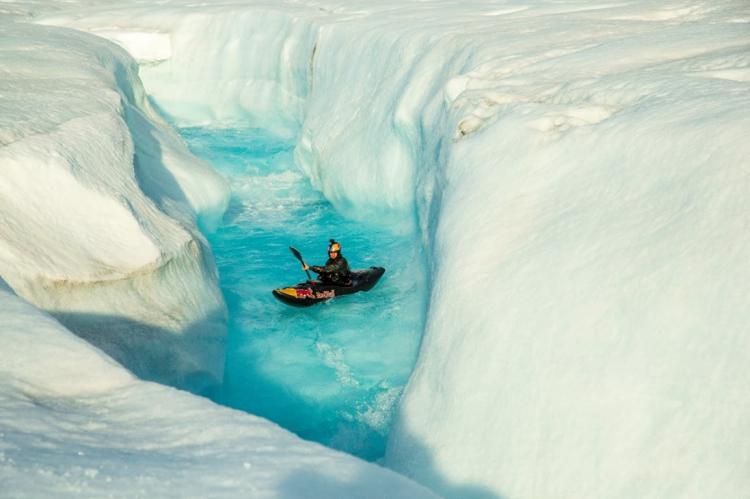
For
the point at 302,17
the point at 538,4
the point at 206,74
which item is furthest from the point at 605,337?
the point at 206,74

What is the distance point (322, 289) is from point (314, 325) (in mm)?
541

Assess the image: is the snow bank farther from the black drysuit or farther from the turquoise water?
the black drysuit

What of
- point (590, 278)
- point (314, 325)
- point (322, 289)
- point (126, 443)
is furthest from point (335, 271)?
point (126, 443)

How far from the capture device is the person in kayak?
8.57 metres

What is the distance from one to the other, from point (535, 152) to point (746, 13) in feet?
21.5

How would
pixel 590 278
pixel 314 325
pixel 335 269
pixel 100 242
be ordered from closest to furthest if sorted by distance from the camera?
pixel 590 278 → pixel 100 242 → pixel 314 325 → pixel 335 269

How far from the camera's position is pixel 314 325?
8.36m

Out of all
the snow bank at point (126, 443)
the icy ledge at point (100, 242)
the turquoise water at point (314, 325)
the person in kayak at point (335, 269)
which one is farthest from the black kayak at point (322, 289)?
the snow bank at point (126, 443)

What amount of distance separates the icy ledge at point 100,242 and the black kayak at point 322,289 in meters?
1.00

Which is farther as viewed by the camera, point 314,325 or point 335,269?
point 335,269

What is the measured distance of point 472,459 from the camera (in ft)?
13.8

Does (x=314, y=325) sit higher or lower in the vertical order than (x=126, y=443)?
lower

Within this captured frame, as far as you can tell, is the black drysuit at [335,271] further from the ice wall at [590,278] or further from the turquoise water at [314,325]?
the ice wall at [590,278]

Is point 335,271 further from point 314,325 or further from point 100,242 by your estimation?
point 100,242
